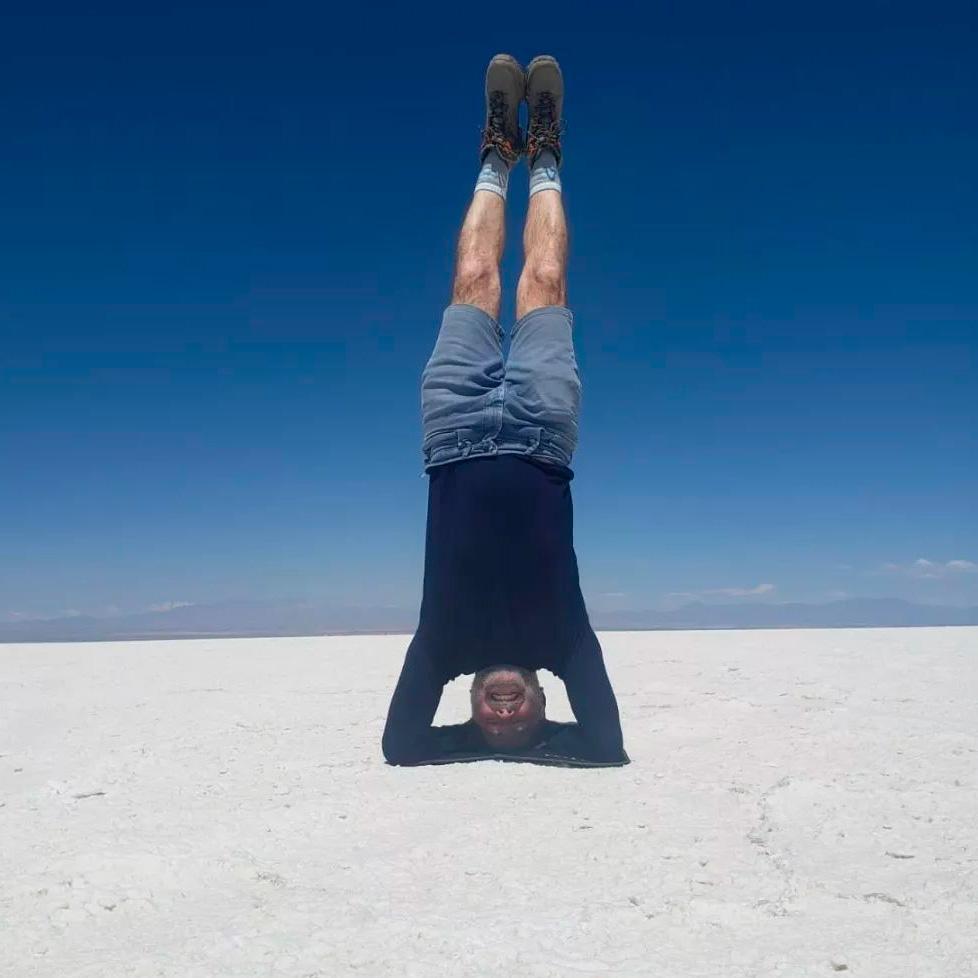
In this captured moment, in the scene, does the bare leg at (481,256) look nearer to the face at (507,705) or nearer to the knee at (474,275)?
the knee at (474,275)

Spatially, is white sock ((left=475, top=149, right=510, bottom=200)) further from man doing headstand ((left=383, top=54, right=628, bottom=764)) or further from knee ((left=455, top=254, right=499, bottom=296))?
man doing headstand ((left=383, top=54, right=628, bottom=764))

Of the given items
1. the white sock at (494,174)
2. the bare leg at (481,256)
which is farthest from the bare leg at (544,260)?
the white sock at (494,174)

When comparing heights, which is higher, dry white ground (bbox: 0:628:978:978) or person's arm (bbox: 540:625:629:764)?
person's arm (bbox: 540:625:629:764)

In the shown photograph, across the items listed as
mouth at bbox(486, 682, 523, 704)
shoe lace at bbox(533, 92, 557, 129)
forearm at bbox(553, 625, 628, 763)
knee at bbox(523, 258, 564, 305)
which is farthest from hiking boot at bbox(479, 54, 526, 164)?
mouth at bbox(486, 682, 523, 704)

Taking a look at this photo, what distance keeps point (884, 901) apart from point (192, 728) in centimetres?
386

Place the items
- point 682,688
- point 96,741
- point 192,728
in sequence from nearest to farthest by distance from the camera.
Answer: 1. point 96,741
2. point 192,728
3. point 682,688

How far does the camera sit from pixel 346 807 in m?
2.98

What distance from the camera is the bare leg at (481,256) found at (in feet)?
12.5

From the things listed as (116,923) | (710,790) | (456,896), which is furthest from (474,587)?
(116,923)

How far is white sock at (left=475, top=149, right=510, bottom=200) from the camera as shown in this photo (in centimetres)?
430

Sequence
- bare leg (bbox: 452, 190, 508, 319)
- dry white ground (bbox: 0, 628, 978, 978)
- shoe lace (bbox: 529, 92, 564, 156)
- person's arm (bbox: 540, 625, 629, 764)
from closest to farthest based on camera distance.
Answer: dry white ground (bbox: 0, 628, 978, 978)
person's arm (bbox: 540, 625, 629, 764)
bare leg (bbox: 452, 190, 508, 319)
shoe lace (bbox: 529, 92, 564, 156)

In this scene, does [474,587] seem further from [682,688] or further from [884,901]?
[682,688]

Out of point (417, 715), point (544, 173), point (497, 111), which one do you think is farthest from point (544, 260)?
point (417, 715)

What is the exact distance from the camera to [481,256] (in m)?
3.91
